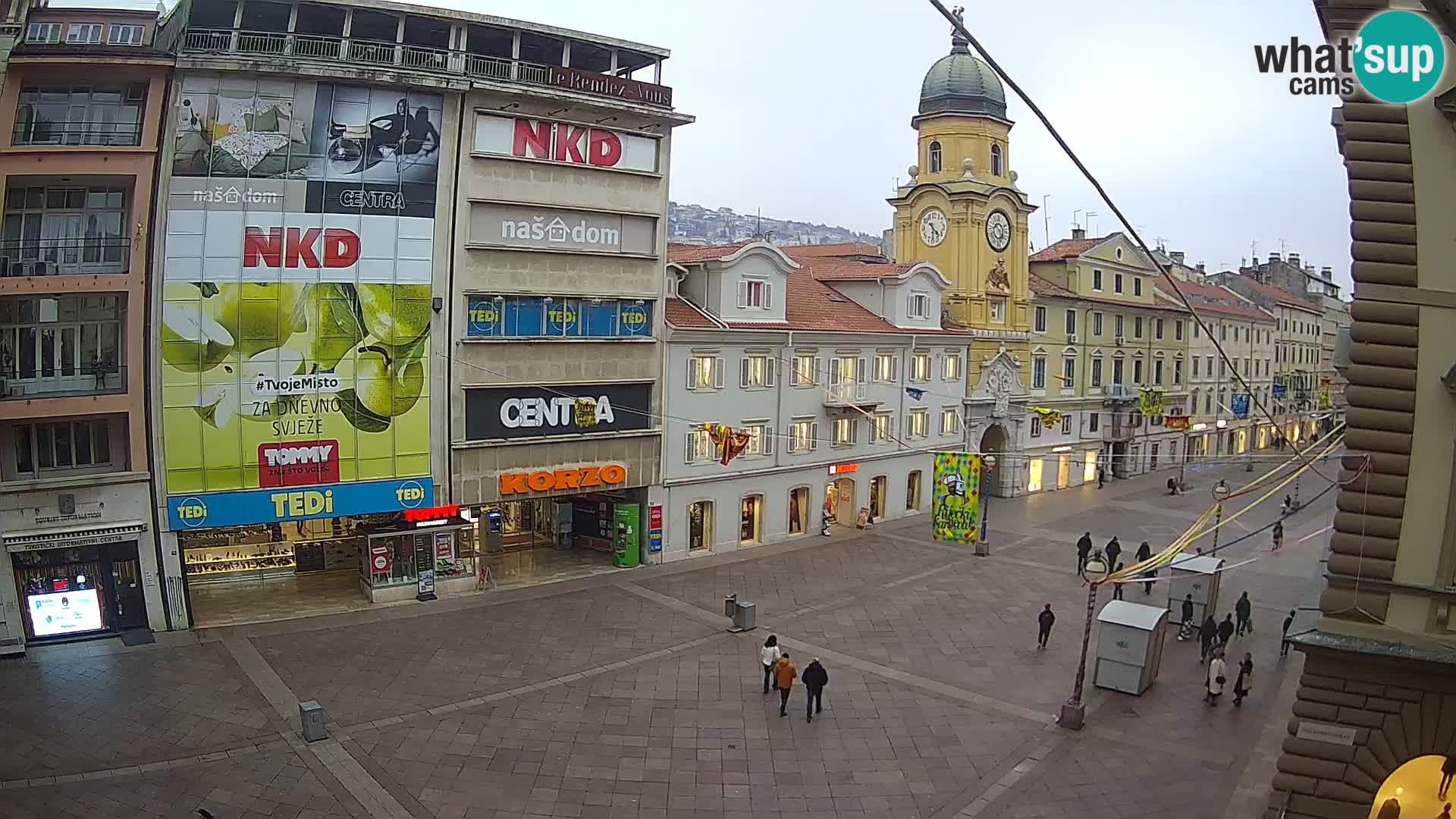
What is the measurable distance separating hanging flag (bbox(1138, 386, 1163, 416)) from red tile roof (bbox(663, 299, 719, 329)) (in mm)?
34535

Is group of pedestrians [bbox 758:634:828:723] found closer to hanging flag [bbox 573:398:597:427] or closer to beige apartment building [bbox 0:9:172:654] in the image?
hanging flag [bbox 573:398:597:427]

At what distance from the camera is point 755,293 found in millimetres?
37625

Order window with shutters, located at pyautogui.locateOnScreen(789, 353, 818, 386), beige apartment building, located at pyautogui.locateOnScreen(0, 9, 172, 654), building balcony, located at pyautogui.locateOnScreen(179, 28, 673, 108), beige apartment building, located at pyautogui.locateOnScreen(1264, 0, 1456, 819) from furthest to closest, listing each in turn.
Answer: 1. window with shutters, located at pyautogui.locateOnScreen(789, 353, 818, 386)
2. building balcony, located at pyautogui.locateOnScreen(179, 28, 673, 108)
3. beige apartment building, located at pyautogui.locateOnScreen(0, 9, 172, 654)
4. beige apartment building, located at pyautogui.locateOnScreen(1264, 0, 1456, 819)

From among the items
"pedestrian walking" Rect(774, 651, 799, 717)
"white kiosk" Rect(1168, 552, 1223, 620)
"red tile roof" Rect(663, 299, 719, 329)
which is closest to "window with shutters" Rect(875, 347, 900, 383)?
"red tile roof" Rect(663, 299, 719, 329)

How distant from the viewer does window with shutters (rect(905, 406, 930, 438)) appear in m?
44.8

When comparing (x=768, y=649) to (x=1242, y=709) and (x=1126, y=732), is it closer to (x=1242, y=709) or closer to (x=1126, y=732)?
(x=1126, y=732)

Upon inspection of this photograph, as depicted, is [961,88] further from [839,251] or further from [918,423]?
[918,423]

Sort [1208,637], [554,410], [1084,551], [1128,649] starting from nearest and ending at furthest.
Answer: [1128,649] < [1208,637] < [554,410] < [1084,551]

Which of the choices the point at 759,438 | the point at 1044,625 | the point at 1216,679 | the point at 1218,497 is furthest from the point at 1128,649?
the point at 759,438

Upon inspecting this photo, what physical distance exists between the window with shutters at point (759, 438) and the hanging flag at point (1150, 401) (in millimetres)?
31147

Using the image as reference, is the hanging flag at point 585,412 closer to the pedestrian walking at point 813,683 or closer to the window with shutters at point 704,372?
the window with shutters at point 704,372

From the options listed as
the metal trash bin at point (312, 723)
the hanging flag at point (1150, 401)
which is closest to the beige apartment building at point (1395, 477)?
the metal trash bin at point (312, 723)

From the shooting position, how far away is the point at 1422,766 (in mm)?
13328

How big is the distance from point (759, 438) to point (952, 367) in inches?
551
